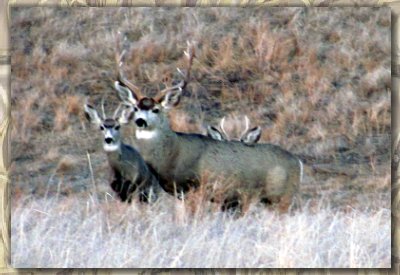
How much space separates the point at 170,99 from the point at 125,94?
0.76ft

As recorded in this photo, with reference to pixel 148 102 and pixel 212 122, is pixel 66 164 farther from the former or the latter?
pixel 212 122

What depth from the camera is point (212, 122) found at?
8.12m

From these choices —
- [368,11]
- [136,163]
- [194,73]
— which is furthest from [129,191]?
[368,11]

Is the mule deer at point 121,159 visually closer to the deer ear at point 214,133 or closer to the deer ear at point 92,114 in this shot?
the deer ear at point 92,114

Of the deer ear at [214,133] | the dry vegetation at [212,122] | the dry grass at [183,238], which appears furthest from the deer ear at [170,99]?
the dry grass at [183,238]

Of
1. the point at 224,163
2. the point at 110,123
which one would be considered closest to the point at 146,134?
the point at 110,123

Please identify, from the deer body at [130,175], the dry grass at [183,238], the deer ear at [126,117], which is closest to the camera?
the dry grass at [183,238]

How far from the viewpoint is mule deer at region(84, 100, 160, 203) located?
25.5 feet

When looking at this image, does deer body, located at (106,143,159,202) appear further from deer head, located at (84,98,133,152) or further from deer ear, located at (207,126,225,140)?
deer ear, located at (207,126,225,140)

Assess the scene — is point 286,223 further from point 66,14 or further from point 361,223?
point 66,14

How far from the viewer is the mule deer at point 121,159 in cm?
779

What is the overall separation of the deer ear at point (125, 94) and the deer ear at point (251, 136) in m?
0.60

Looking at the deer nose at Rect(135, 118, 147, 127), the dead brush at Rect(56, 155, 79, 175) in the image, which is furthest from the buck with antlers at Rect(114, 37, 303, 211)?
the dead brush at Rect(56, 155, 79, 175)

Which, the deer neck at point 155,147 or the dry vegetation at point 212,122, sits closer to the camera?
the dry vegetation at point 212,122
